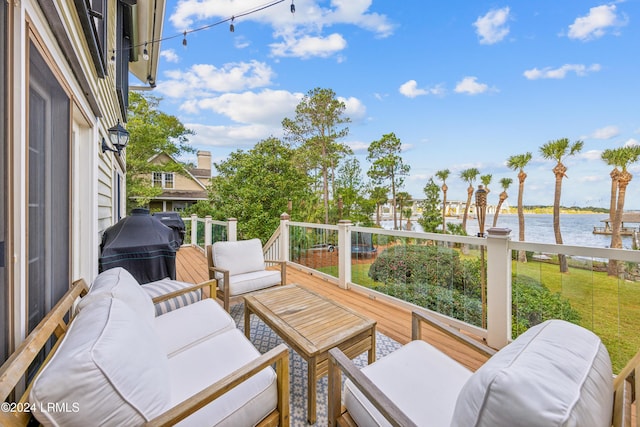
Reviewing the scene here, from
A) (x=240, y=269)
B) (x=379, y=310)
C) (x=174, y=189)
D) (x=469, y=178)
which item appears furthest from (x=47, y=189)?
(x=469, y=178)

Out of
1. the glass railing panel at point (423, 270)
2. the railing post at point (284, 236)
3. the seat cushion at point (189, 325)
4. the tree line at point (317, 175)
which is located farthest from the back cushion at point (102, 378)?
the tree line at point (317, 175)

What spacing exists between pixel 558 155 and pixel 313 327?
16.5m

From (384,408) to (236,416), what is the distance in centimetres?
71

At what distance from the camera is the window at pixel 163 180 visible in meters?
15.3

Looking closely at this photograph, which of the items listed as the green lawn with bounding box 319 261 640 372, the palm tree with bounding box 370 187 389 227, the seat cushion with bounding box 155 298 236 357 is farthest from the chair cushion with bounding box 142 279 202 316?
the palm tree with bounding box 370 187 389 227

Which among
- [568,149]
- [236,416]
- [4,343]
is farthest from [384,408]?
[568,149]

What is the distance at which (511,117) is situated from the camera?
17344 millimetres

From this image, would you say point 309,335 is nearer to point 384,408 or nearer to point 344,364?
point 344,364

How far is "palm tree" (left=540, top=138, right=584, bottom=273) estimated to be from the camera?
1277cm

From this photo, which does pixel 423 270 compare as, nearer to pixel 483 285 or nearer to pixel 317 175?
pixel 483 285

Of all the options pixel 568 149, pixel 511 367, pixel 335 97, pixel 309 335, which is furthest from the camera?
pixel 335 97

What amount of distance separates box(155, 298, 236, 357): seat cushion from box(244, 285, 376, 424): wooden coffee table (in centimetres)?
36

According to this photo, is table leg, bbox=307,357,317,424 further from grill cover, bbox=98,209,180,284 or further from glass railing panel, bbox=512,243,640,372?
grill cover, bbox=98,209,180,284

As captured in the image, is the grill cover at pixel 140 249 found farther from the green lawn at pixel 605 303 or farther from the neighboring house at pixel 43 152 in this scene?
the green lawn at pixel 605 303
